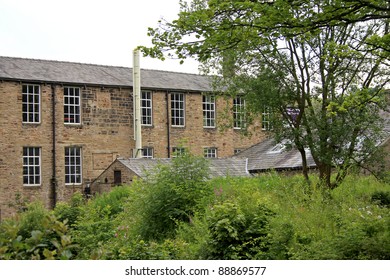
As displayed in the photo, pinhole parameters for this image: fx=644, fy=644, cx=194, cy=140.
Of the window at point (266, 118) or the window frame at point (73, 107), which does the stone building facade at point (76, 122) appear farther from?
the window at point (266, 118)

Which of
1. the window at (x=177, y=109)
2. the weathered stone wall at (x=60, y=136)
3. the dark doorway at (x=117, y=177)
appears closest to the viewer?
the dark doorway at (x=117, y=177)

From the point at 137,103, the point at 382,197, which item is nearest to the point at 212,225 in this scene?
the point at 382,197

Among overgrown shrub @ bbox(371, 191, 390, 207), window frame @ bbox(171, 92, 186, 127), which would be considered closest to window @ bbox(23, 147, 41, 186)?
window frame @ bbox(171, 92, 186, 127)

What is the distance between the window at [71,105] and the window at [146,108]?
419 cm

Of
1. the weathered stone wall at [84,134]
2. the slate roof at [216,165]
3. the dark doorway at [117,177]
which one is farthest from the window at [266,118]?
the weathered stone wall at [84,134]

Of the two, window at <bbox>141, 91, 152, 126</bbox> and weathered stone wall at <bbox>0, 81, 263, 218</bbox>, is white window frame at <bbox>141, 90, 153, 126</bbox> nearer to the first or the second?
window at <bbox>141, 91, 152, 126</bbox>

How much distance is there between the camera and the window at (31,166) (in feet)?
113

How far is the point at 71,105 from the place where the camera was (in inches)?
1436

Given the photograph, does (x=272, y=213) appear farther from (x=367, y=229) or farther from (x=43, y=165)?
(x=43, y=165)

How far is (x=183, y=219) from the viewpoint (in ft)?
52.2

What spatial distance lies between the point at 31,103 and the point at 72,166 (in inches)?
163

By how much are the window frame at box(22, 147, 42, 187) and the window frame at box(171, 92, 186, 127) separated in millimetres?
8897

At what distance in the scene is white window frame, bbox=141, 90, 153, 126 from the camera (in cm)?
3903

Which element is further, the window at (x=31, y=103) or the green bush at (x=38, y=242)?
the window at (x=31, y=103)
